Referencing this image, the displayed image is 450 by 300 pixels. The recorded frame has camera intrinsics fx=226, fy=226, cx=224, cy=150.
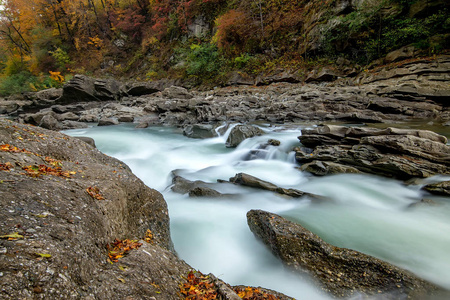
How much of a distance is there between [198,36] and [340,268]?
28.6 m

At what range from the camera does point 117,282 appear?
154cm

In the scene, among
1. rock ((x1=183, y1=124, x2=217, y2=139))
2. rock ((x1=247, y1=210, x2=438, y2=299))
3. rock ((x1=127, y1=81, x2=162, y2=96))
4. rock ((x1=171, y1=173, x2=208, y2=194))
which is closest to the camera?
rock ((x1=247, y1=210, x2=438, y2=299))

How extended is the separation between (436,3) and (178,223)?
17.9 metres

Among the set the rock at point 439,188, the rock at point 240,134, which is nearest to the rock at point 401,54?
the rock at point 240,134

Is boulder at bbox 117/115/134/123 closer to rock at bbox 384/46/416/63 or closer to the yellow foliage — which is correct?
rock at bbox 384/46/416/63

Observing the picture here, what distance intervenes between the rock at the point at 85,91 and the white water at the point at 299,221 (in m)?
17.1

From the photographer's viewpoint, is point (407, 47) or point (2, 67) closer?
point (407, 47)

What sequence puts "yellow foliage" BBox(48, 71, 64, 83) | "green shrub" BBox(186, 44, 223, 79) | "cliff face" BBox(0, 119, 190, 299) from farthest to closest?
"yellow foliage" BBox(48, 71, 64, 83), "green shrub" BBox(186, 44, 223, 79), "cliff face" BBox(0, 119, 190, 299)

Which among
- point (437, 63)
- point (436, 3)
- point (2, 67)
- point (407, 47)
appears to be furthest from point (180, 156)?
point (2, 67)

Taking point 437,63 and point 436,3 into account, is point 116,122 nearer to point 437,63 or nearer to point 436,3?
point 437,63

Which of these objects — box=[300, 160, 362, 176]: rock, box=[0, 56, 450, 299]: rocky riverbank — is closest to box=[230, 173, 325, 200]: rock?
box=[0, 56, 450, 299]: rocky riverbank

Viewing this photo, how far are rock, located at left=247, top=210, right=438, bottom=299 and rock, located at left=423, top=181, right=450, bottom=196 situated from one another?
8.76ft

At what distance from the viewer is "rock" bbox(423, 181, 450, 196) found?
4375mm

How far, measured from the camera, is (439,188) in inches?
175
